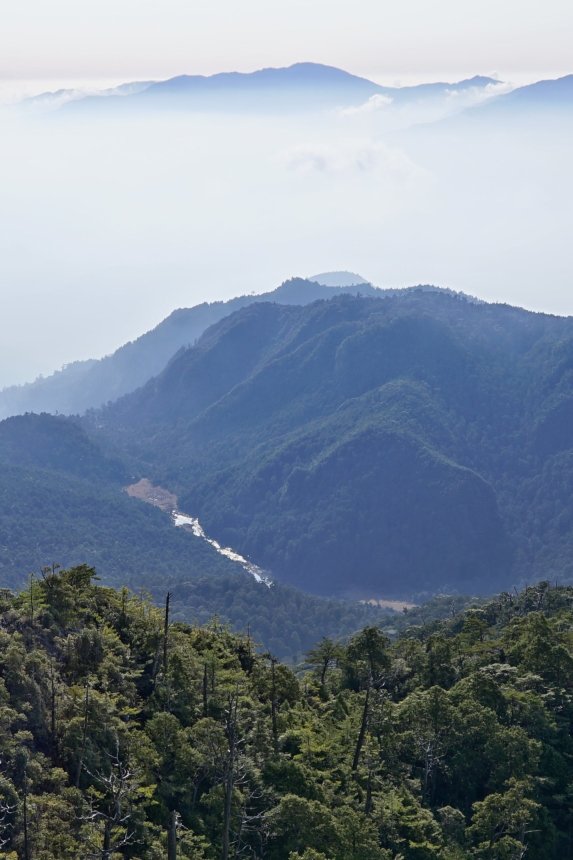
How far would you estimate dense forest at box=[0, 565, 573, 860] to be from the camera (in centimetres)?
4309

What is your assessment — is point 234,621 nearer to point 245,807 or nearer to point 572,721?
point 572,721

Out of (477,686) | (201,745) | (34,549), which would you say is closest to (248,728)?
(201,745)

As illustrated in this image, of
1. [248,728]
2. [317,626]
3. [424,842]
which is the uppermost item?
[248,728]

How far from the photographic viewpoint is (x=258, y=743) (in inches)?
1980

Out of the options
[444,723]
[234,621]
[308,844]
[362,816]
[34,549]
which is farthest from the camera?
[34,549]

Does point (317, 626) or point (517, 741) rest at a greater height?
point (517, 741)

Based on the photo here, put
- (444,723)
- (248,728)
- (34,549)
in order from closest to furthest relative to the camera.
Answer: (248,728), (444,723), (34,549)

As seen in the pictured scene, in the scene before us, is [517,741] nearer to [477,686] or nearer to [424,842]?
[477,686]

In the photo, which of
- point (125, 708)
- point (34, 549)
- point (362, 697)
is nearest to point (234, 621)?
point (34, 549)

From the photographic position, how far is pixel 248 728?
52.2m

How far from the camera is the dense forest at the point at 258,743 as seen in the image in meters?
43.1

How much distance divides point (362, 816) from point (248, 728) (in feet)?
24.9

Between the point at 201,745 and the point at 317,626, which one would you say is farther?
the point at 317,626

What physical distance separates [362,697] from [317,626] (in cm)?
11389
